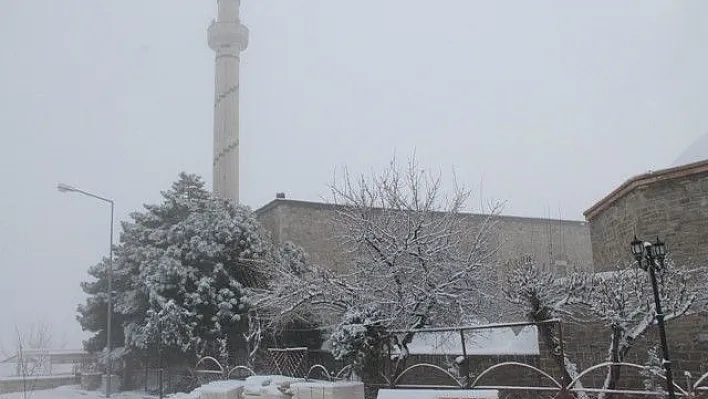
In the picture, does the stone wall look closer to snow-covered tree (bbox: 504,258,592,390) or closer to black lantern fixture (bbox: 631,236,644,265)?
snow-covered tree (bbox: 504,258,592,390)

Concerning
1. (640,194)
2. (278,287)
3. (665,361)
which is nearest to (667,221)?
(640,194)

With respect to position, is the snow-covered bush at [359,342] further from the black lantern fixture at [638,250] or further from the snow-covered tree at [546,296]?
the black lantern fixture at [638,250]

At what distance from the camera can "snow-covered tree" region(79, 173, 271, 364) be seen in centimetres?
1769

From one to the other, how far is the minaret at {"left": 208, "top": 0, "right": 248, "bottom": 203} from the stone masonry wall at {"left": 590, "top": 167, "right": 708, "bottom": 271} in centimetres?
1920

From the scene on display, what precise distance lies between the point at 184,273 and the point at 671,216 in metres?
12.9

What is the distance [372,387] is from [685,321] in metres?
5.30

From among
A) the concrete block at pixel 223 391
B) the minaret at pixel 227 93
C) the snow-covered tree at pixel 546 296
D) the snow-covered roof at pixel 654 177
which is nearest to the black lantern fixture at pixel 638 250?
the snow-covered tree at pixel 546 296

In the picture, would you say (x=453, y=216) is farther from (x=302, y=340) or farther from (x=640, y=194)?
(x=302, y=340)

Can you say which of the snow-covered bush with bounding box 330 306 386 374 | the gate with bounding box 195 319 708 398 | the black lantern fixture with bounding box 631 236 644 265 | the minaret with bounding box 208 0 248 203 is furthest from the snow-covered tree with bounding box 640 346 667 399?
the minaret with bounding box 208 0 248 203

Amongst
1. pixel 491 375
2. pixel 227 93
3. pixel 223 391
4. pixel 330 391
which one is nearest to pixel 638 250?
pixel 491 375

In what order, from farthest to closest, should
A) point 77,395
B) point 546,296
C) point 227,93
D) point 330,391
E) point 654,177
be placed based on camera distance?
point 227,93
point 77,395
point 654,177
point 546,296
point 330,391

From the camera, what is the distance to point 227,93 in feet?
102

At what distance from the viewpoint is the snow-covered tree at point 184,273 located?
1769 cm

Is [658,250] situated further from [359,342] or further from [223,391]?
[223,391]
